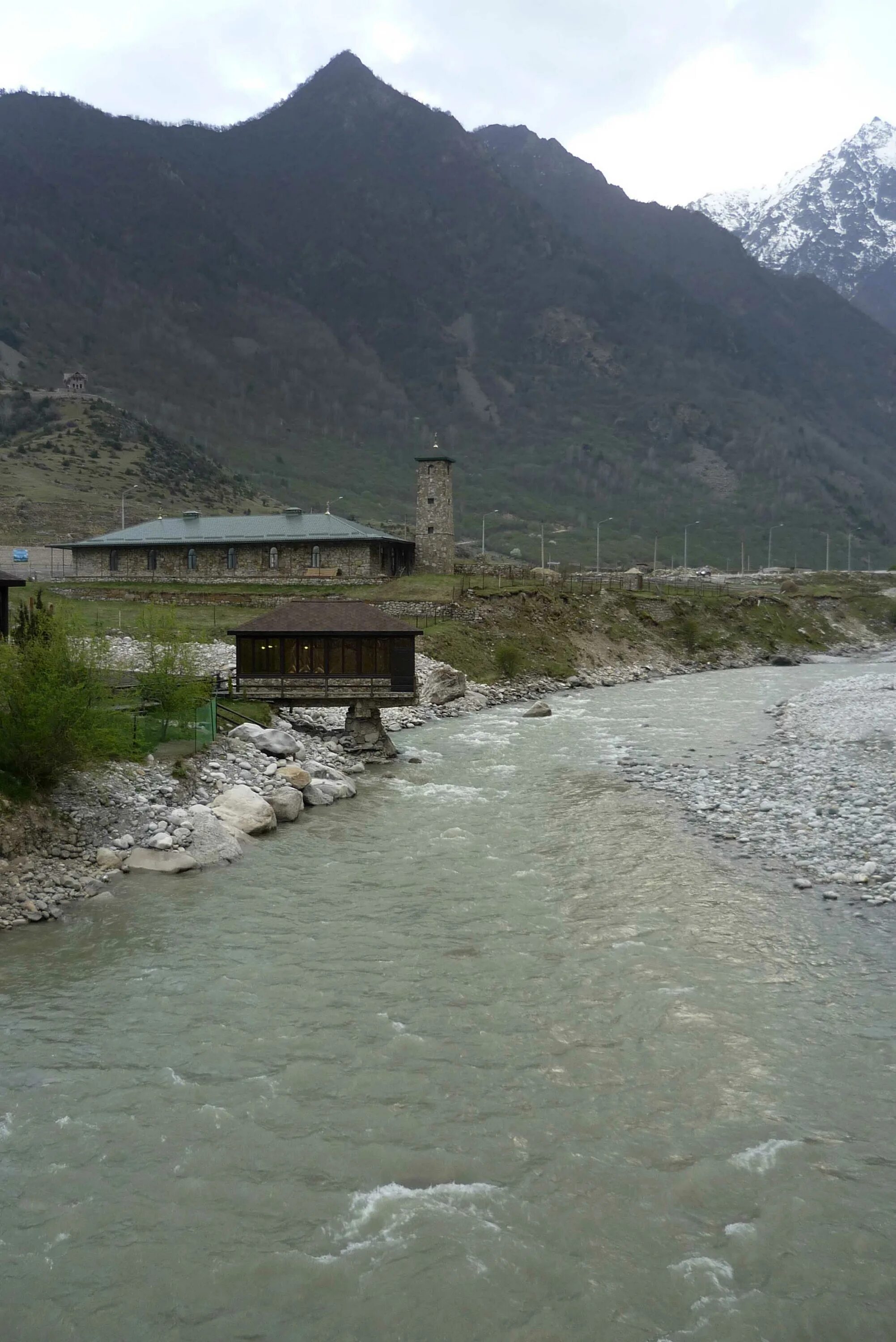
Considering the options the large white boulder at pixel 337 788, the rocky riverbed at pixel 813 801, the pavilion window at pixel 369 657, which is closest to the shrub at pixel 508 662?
the rocky riverbed at pixel 813 801

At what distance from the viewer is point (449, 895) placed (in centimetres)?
2133

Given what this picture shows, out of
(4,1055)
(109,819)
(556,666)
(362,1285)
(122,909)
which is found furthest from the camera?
(556,666)

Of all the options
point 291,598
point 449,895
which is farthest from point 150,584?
point 449,895

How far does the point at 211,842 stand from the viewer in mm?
24250

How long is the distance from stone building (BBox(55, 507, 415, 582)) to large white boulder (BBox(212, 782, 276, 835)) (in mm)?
53391

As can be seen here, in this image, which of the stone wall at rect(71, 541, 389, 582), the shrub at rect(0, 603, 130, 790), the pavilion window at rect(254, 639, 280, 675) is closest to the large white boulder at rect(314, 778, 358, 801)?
the shrub at rect(0, 603, 130, 790)

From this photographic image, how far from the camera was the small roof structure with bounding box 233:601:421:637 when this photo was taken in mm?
38281

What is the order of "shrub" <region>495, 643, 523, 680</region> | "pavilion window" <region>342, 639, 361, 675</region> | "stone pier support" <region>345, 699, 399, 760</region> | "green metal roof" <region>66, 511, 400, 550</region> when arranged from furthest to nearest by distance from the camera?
1. "green metal roof" <region>66, 511, 400, 550</region>
2. "shrub" <region>495, 643, 523, 680</region>
3. "pavilion window" <region>342, 639, 361, 675</region>
4. "stone pier support" <region>345, 699, 399, 760</region>

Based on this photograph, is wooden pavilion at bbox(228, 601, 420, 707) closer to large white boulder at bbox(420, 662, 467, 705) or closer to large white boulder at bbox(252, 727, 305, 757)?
large white boulder at bbox(252, 727, 305, 757)

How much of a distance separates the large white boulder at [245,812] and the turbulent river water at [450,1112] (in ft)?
13.2

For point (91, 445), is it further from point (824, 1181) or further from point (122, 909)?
point (824, 1181)

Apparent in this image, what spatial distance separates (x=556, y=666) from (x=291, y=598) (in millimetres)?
20827

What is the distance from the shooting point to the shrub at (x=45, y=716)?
923 inches

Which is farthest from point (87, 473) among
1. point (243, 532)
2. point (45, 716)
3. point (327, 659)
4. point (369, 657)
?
point (45, 716)
